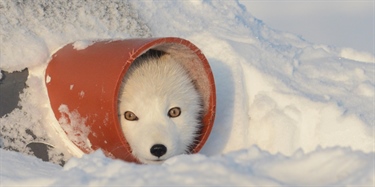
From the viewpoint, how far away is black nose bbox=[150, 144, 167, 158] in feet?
12.7

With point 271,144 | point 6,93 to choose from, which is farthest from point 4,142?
point 271,144

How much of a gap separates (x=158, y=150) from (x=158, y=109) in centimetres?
28

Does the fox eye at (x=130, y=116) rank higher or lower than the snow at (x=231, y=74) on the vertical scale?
lower

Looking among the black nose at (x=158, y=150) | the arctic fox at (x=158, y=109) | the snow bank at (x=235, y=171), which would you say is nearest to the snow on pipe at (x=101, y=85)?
the arctic fox at (x=158, y=109)

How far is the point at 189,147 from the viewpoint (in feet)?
14.0

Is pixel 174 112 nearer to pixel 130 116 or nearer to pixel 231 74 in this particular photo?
→ pixel 130 116

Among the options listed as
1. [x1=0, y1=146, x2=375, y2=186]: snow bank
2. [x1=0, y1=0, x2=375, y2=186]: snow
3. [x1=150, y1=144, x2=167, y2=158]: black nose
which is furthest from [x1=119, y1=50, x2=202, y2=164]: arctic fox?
[x1=0, y1=146, x2=375, y2=186]: snow bank

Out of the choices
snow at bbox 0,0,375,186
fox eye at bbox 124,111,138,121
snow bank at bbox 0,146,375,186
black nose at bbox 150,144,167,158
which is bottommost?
snow bank at bbox 0,146,375,186

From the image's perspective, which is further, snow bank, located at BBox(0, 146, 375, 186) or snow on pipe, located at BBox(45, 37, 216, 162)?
snow on pipe, located at BBox(45, 37, 216, 162)

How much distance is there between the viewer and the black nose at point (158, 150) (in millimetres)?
3869

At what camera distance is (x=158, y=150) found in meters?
3.87

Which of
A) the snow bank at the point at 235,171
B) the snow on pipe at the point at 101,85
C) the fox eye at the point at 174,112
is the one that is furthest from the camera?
the fox eye at the point at 174,112

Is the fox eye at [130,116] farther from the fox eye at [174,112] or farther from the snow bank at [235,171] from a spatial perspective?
the snow bank at [235,171]

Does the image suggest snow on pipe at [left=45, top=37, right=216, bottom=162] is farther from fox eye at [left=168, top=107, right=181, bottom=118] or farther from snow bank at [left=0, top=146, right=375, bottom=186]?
snow bank at [left=0, top=146, right=375, bottom=186]
